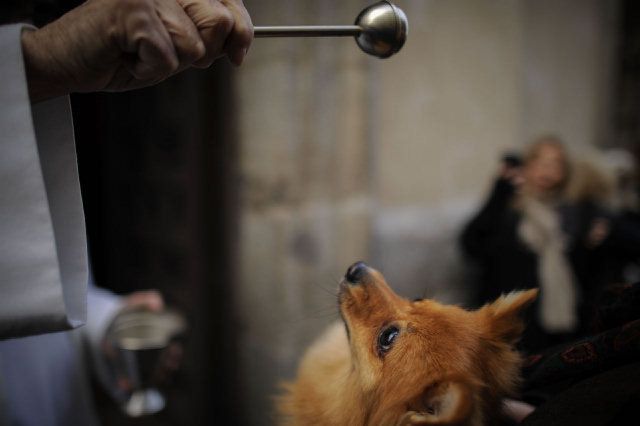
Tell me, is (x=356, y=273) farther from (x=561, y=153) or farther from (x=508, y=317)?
(x=561, y=153)

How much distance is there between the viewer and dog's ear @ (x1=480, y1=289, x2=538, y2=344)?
656mm

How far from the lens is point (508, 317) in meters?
0.66

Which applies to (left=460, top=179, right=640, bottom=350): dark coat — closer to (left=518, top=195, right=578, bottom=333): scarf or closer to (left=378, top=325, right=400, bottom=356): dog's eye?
(left=518, top=195, right=578, bottom=333): scarf

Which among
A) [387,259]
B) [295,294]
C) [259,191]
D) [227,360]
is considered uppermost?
[259,191]

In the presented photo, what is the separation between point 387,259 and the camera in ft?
5.65

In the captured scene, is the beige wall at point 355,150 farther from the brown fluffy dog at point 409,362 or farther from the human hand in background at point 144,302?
the brown fluffy dog at point 409,362

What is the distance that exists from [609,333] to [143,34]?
0.60m

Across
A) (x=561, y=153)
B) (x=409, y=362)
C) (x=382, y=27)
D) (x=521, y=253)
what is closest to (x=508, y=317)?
(x=409, y=362)

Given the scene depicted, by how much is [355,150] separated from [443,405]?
145 cm

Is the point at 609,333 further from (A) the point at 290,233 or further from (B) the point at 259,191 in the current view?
(B) the point at 259,191

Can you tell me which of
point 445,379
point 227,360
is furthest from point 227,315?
point 445,379

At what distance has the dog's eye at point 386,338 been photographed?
66cm

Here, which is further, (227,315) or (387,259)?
(227,315)

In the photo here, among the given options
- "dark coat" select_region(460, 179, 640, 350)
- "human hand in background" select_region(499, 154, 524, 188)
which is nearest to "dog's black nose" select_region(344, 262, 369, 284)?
"dark coat" select_region(460, 179, 640, 350)
